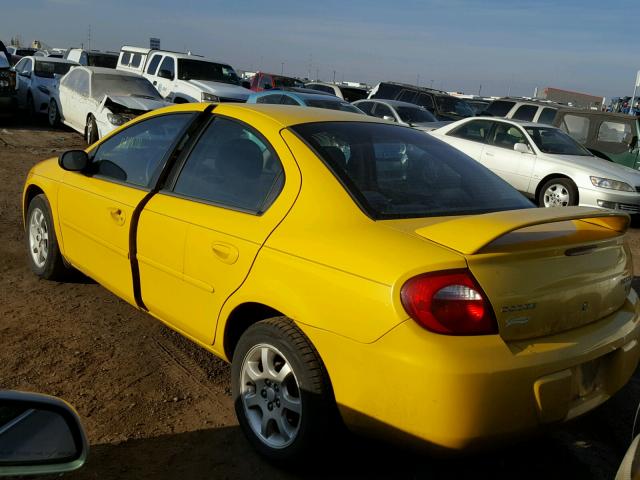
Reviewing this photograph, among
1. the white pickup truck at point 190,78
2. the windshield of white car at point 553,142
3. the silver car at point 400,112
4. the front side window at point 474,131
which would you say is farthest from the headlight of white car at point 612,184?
the white pickup truck at point 190,78

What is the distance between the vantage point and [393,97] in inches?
769

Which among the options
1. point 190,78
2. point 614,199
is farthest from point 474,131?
point 190,78

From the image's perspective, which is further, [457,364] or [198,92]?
[198,92]

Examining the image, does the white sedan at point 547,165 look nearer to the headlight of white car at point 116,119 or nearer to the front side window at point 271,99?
the front side window at point 271,99

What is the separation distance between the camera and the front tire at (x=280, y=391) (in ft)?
8.30

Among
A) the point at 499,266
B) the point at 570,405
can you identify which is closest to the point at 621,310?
the point at 570,405

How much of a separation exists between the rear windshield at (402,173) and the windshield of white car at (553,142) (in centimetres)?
751

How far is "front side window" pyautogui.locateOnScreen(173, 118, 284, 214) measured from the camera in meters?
3.00

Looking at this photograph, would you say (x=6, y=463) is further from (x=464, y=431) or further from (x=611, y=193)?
(x=611, y=193)

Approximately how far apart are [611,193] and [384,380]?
8.46 meters

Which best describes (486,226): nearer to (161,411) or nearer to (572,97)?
(161,411)

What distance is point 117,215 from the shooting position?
3678 mm

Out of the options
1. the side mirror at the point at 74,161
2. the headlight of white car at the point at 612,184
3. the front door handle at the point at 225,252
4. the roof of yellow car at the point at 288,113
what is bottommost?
the headlight of white car at the point at 612,184

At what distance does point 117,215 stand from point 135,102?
28.8 feet
